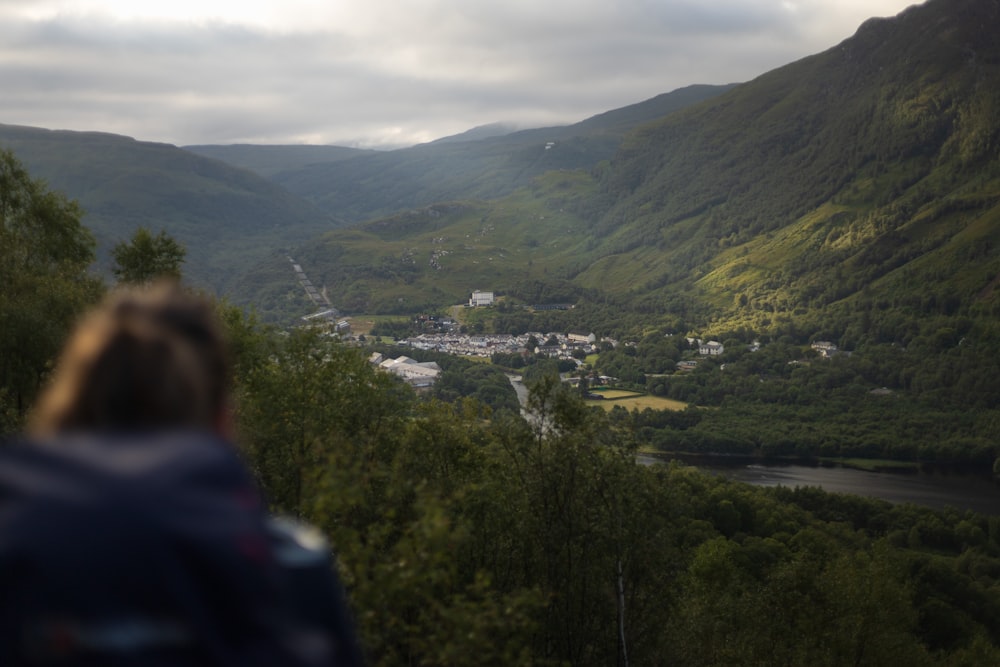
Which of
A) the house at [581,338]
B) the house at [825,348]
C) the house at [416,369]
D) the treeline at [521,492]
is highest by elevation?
the treeline at [521,492]

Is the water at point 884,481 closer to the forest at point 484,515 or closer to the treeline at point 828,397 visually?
the treeline at point 828,397

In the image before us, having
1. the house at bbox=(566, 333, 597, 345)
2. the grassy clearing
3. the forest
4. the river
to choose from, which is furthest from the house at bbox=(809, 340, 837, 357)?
the forest

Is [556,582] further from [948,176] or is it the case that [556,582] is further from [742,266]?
[948,176]

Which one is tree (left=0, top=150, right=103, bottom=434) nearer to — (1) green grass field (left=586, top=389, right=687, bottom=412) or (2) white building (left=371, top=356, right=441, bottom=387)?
(2) white building (left=371, top=356, right=441, bottom=387)

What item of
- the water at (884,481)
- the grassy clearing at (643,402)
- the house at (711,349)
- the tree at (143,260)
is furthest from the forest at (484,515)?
the house at (711,349)

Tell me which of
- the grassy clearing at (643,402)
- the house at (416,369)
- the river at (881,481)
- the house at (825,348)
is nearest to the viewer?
the river at (881,481)

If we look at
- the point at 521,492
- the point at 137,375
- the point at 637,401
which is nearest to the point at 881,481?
the point at 637,401
